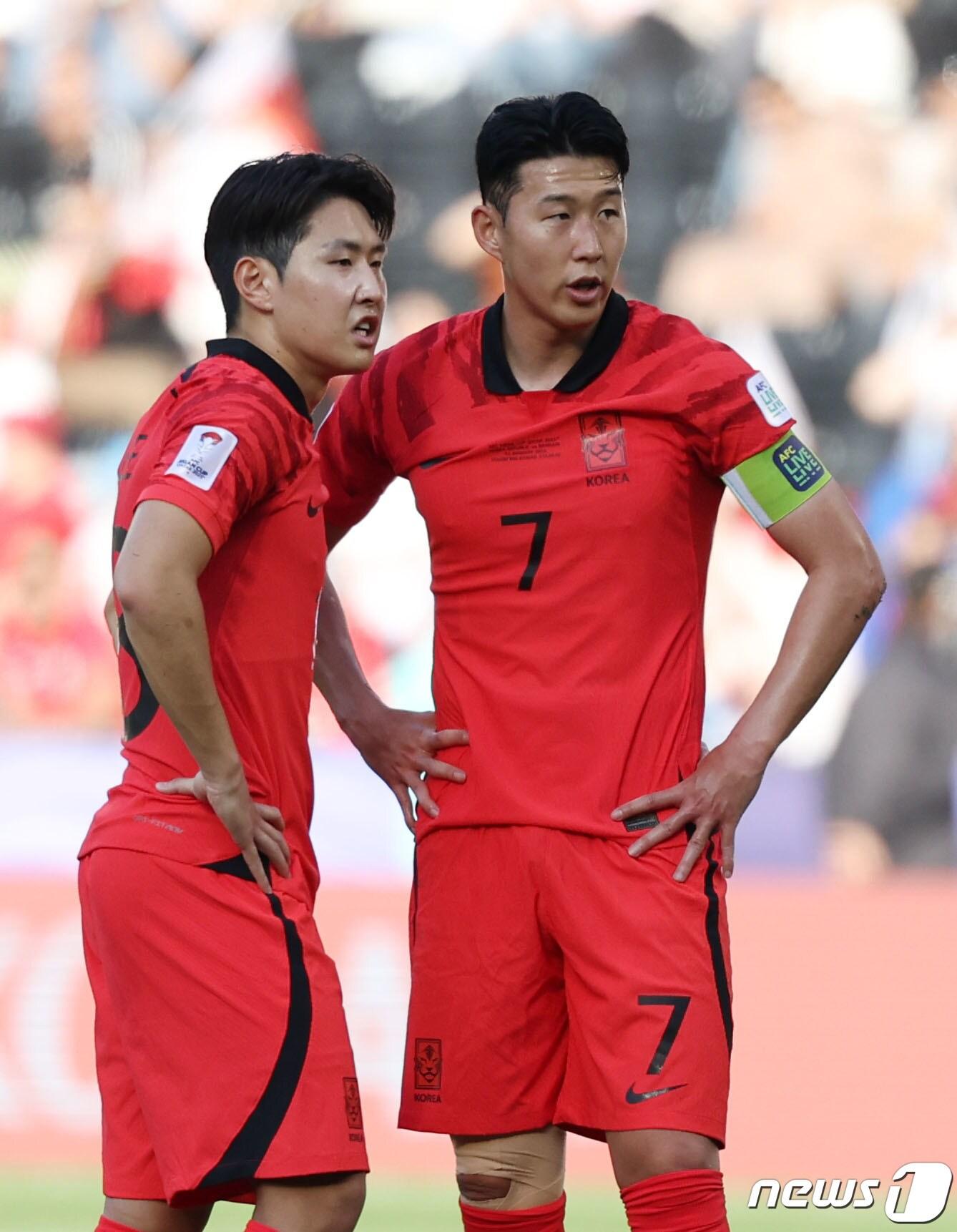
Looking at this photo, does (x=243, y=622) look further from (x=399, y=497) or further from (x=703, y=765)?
(x=399, y=497)

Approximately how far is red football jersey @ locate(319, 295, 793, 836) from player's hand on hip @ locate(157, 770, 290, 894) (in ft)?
1.43

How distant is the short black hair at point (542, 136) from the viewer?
3090 millimetres

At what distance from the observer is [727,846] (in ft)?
10.2

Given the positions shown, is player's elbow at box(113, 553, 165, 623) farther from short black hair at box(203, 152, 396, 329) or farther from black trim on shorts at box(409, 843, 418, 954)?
black trim on shorts at box(409, 843, 418, 954)

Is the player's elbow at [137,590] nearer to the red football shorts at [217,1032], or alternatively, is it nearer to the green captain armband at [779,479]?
the red football shorts at [217,1032]

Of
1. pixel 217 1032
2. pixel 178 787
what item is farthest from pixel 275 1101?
pixel 178 787

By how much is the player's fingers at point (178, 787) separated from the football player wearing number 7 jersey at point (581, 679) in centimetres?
55

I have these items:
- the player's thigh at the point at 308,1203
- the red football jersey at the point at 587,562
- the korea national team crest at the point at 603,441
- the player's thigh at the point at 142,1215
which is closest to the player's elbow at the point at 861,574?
the red football jersey at the point at 587,562

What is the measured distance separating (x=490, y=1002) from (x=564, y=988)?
0.40 feet

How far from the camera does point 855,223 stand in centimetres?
812

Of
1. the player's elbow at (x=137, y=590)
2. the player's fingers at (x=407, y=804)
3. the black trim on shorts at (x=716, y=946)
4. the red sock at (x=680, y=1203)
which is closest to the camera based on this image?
the player's elbow at (x=137, y=590)

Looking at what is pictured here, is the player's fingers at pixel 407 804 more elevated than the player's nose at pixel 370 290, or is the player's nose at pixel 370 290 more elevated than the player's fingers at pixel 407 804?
the player's nose at pixel 370 290

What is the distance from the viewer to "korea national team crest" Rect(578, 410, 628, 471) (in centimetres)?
310

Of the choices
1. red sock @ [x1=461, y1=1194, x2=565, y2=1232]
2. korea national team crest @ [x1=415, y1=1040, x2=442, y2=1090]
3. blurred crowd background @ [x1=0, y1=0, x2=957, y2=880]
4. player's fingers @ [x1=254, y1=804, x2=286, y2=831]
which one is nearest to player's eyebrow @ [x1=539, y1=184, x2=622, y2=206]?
player's fingers @ [x1=254, y1=804, x2=286, y2=831]
